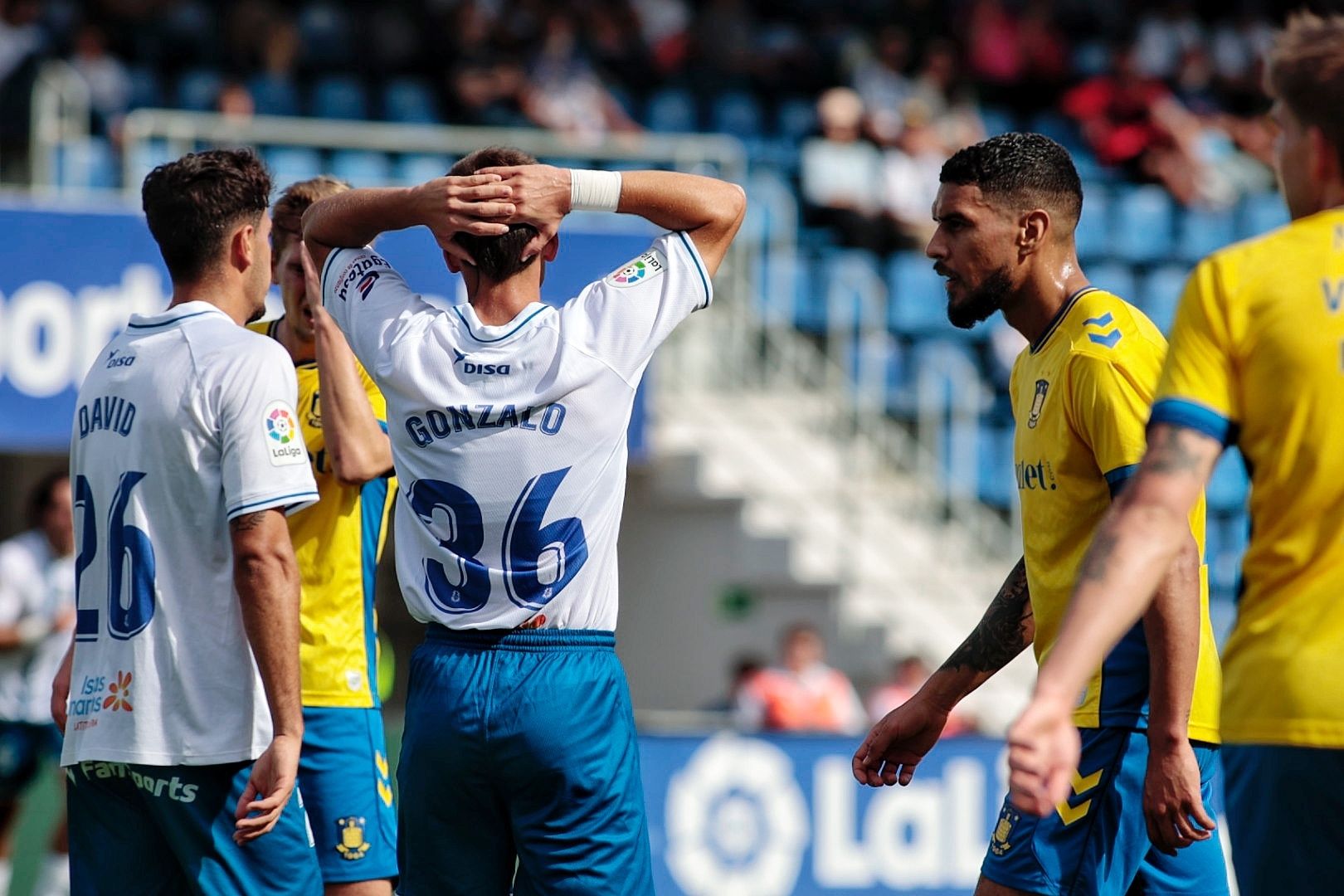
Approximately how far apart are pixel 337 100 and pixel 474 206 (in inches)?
445

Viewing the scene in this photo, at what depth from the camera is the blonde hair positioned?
5.01 meters

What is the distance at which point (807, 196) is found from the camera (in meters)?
14.6

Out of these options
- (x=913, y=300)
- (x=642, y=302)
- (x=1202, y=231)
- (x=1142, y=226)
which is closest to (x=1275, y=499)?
(x=642, y=302)

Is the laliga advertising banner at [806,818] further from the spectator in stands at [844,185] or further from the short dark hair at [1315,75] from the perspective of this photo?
the short dark hair at [1315,75]

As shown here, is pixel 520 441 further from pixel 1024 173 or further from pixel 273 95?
pixel 273 95

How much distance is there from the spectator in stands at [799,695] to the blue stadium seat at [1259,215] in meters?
6.41

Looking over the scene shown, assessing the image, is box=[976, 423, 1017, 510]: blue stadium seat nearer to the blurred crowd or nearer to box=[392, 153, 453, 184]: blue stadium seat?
the blurred crowd

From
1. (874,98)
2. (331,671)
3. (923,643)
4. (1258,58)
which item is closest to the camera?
(331,671)

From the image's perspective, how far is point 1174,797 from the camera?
12.1 feet

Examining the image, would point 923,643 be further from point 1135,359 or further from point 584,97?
point 1135,359

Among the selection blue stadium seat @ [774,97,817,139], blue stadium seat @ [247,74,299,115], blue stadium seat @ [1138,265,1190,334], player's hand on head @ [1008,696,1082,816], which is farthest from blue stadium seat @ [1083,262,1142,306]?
player's hand on head @ [1008,696,1082,816]

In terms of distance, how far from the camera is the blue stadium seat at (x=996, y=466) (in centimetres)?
1353

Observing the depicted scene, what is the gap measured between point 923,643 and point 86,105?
7481 millimetres

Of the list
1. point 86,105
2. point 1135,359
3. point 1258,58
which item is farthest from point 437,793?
point 1258,58
